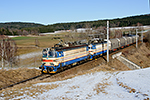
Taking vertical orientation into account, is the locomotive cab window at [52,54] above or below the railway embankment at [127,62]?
above

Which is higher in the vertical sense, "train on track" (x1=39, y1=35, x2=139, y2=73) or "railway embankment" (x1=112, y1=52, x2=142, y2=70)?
"train on track" (x1=39, y1=35, x2=139, y2=73)

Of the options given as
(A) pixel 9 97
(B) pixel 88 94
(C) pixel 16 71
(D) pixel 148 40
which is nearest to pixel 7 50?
(C) pixel 16 71

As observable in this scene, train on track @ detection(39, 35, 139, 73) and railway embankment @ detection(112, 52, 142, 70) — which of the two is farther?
railway embankment @ detection(112, 52, 142, 70)

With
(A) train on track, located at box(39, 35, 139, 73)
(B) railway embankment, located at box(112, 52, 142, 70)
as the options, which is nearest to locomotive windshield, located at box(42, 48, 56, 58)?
(A) train on track, located at box(39, 35, 139, 73)

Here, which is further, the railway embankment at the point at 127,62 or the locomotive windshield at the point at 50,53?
the railway embankment at the point at 127,62

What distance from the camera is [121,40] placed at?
48.6 metres

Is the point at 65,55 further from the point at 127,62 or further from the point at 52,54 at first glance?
the point at 127,62

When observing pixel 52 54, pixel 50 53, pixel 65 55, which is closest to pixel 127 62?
pixel 65 55

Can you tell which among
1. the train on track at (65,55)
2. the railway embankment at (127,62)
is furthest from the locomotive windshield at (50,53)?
the railway embankment at (127,62)

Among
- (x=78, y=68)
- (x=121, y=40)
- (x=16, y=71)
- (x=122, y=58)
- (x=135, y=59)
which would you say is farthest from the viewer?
(x=121, y=40)

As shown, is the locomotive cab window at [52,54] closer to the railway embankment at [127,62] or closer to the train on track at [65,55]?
the train on track at [65,55]

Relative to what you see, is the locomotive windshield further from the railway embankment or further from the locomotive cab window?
the railway embankment

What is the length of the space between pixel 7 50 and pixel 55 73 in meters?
14.5

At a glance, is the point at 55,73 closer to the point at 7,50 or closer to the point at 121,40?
the point at 7,50
